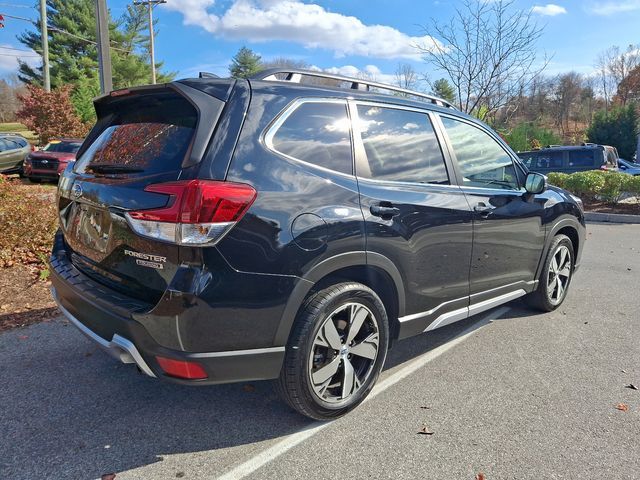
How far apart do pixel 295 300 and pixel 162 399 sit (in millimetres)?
1298

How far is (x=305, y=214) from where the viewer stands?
2.56 metres

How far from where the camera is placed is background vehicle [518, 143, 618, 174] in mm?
15898

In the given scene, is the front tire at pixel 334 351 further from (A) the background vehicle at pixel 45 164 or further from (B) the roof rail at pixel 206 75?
(A) the background vehicle at pixel 45 164

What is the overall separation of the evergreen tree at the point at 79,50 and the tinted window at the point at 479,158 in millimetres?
33850

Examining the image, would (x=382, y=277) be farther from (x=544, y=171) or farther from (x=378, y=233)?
(x=544, y=171)

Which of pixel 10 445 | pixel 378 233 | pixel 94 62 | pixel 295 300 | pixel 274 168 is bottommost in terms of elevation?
pixel 10 445

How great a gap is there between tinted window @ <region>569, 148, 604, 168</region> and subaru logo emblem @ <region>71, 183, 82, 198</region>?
54.9ft

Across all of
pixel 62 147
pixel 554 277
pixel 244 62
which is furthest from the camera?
pixel 244 62

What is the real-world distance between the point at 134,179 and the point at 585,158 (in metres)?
16.9

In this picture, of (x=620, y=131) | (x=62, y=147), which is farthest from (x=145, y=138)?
(x=620, y=131)

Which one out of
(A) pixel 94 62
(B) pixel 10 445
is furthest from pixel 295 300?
(A) pixel 94 62

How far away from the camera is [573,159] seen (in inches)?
641

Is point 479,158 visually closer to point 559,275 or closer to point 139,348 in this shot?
point 559,275

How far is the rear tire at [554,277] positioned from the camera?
4723 mm
